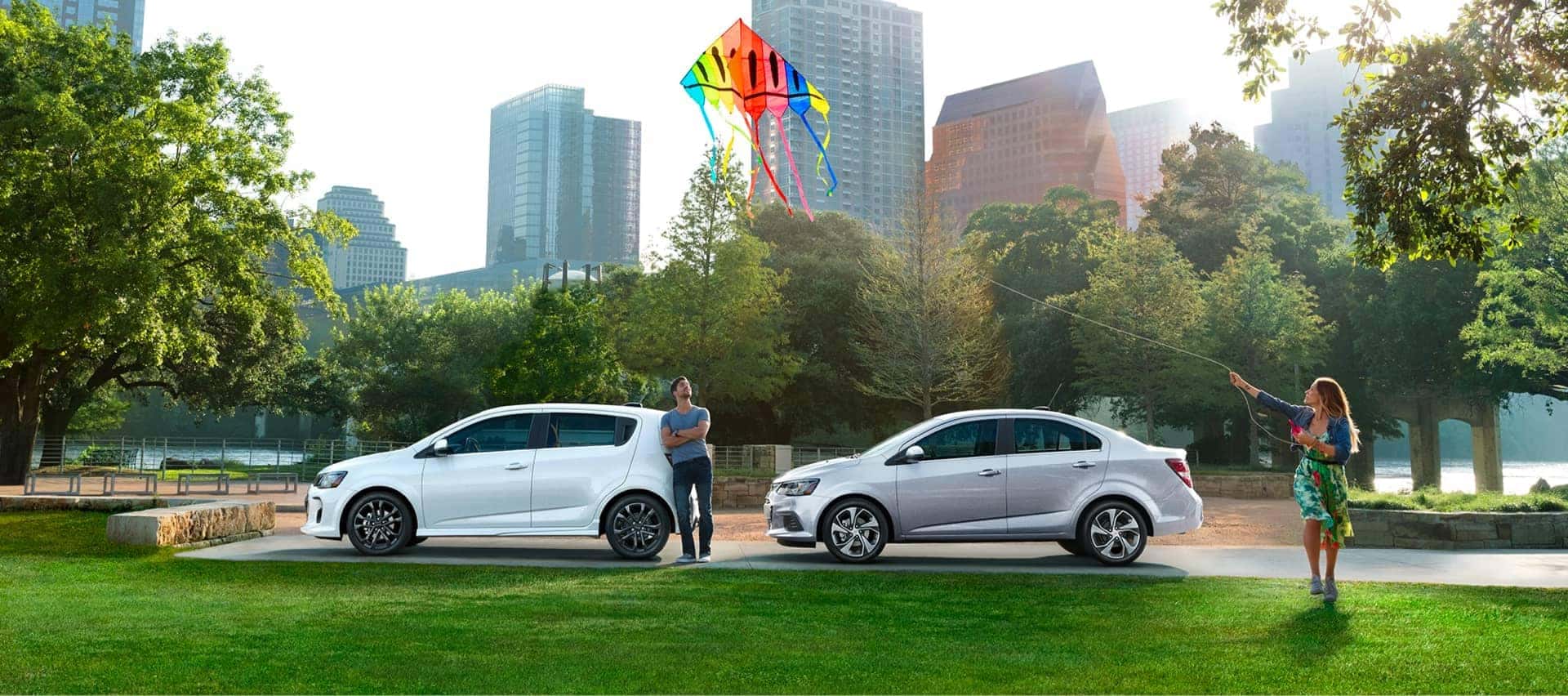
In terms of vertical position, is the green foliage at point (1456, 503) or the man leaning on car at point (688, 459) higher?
the man leaning on car at point (688, 459)

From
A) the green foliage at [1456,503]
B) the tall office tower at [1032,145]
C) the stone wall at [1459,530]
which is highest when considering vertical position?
the tall office tower at [1032,145]

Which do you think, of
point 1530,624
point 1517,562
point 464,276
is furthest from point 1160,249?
point 464,276

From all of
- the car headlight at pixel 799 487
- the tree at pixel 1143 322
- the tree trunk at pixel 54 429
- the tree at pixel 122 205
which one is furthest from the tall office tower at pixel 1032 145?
the car headlight at pixel 799 487

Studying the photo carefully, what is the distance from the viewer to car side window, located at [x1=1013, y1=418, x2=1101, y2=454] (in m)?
11.8

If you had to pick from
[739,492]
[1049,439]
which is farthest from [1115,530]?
[739,492]

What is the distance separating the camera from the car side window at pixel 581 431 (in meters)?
11.9

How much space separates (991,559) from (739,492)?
13.5 m

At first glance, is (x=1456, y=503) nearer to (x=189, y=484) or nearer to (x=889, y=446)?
(x=889, y=446)

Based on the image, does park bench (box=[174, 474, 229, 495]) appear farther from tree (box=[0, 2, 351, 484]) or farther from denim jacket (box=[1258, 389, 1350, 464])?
denim jacket (box=[1258, 389, 1350, 464])

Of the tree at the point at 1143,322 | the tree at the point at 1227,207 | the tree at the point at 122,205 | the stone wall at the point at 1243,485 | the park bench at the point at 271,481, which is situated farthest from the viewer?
the tree at the point at 1227,207

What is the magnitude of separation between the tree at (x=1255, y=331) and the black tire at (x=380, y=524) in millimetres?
29000

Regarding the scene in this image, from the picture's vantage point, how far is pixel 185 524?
1262 centimetres

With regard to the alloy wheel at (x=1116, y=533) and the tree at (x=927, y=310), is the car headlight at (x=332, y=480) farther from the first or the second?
the tree at (x=927, y=310)

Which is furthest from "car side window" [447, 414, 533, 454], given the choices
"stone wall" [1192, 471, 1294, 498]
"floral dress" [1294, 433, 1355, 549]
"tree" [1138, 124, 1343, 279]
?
"tree" [1138, 124, 1343, 279]
